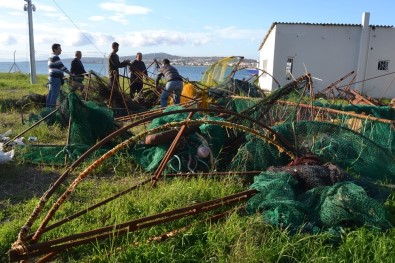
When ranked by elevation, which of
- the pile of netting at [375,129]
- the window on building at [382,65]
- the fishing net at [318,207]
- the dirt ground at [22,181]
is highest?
the window on building at [382,65]

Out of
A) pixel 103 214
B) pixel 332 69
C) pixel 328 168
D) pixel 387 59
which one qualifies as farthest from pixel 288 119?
pixel 387 59

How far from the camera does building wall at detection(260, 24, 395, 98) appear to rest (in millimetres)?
18719

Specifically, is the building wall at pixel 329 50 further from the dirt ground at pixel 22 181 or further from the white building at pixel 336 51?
the dirt ground at pixel 22 181

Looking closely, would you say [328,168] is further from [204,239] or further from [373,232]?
[204,239]

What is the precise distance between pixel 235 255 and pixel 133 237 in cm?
80

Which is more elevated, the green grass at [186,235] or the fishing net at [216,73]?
the fishing net at [216,73]

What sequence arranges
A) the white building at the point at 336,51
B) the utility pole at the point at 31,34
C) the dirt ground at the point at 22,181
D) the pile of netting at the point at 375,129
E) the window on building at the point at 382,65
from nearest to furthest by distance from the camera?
the dirt ground at the point at 22,181 → the pile of netting at the point at 375,129 → the white building at the point at 336,51 → the window on building at the point at 382,65 → the utility pole at the point at 31,34

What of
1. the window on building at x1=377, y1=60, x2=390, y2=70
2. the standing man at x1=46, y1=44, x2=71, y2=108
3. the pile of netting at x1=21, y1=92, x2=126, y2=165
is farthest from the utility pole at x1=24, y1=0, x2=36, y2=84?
the window on building at x1=377, y1=60, x2=390, y2=70

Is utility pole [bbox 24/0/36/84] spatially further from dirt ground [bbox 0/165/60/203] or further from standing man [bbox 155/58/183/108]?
dirt ground [bbox 0/165/60/203]

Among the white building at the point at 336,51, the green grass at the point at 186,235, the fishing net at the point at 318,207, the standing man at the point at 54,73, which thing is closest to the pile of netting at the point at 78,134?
the green grass at the point at 186,235

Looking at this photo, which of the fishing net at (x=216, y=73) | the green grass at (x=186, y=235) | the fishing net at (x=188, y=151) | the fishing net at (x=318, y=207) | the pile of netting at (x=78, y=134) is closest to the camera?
the green grass at (x=186, y=235)

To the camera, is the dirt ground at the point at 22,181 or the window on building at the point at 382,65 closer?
the dirt ground at the point at 22,181

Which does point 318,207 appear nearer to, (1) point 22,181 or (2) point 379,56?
(1) point 22,181

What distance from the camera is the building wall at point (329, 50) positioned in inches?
737
